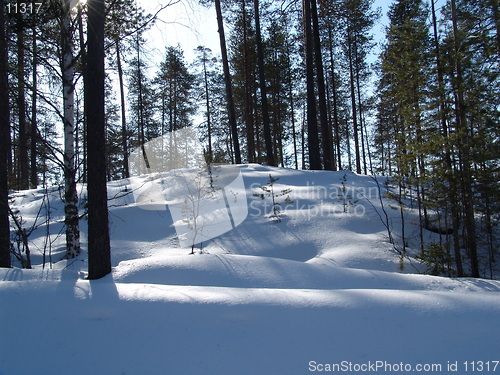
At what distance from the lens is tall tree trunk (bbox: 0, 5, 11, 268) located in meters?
4.48

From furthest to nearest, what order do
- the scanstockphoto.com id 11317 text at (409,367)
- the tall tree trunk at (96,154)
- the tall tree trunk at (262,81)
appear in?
the tall tree trunk at (262,81), the tall tree trunk at (96,154), the scanstockphoto.com id 11317 text at (409,367)

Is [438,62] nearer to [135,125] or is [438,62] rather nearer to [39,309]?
[39,309]

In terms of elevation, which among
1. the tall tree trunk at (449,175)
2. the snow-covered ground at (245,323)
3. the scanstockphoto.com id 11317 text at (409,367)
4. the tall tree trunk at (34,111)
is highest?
the tall tree trunk at (34,111)

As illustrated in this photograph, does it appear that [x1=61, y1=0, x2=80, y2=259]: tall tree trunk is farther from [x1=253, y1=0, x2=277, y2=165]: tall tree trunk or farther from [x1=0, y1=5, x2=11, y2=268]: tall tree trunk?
[x1=253, y1=0, x2=277, y2=165]: tall tree trunk

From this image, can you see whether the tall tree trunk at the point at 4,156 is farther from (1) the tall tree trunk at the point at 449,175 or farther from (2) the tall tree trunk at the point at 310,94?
(2) the tall tree trunk at the point at 310,94

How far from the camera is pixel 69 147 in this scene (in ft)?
18.9

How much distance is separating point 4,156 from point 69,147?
1153mm

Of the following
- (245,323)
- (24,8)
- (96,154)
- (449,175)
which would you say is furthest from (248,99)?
(245,323)

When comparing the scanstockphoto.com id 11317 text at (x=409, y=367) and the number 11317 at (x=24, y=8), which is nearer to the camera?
the scanstockphoto.com id 11317 text at (x=409, y=367)

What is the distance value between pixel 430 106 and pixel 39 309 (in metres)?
6.15

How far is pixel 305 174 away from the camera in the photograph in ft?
32.2

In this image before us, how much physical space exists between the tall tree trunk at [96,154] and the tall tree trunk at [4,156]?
1.94 meters

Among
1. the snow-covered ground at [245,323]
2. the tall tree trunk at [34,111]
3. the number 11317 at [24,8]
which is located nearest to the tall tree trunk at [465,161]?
the snow-covered ground at [245,323]

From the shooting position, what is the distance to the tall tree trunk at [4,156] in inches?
176
